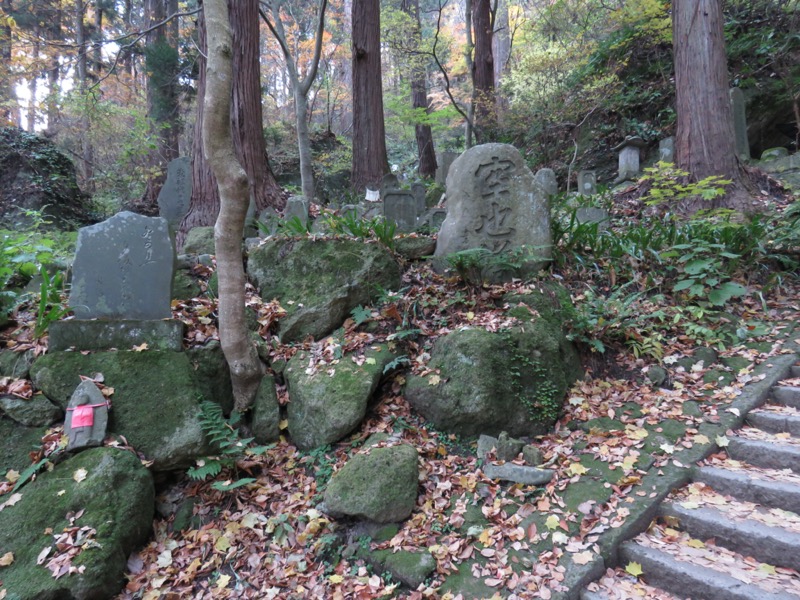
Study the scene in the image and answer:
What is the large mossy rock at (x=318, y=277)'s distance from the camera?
458cm

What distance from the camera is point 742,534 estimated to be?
100 inches

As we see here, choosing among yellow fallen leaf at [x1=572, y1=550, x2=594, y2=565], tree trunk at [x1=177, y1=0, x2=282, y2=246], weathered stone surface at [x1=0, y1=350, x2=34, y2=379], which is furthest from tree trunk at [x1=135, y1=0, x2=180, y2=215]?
yellow fallen leaf at [x1=572, y1=550, x2=594, y2=565]

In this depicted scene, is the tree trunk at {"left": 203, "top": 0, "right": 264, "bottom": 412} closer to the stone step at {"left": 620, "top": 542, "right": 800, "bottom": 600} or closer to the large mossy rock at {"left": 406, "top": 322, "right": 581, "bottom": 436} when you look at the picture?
the large mossy rock at {"left": 406, "top": 322, "right": 581, "bottom": 436}

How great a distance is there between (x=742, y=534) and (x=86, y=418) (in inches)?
176

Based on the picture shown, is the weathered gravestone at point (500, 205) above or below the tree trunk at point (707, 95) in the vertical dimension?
below

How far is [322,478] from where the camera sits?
3.46 meters

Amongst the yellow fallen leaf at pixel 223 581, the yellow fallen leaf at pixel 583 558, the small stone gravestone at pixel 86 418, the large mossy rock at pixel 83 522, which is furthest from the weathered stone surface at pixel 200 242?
the yellow fallen leaf at pixel 583 558

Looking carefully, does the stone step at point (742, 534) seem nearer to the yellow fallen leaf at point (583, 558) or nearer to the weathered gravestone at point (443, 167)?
the yellow fallen leaf at point (583, 558)

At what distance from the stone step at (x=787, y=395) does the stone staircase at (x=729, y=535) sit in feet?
1.21

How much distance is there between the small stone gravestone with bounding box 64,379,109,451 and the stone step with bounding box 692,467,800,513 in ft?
14.4

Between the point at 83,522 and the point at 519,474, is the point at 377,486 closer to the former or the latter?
the point at 519,474

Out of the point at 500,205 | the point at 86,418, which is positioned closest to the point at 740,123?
the point at 500,205

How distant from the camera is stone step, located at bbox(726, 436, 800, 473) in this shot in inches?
117

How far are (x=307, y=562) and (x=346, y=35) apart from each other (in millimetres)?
19230
